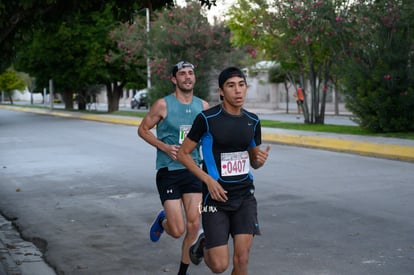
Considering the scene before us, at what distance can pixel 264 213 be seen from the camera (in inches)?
344

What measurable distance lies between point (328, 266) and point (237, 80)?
212cm

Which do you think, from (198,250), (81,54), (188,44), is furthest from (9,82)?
(198,250)

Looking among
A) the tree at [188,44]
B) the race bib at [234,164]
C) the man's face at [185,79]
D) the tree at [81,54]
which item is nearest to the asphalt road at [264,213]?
the race bib at [234,164]

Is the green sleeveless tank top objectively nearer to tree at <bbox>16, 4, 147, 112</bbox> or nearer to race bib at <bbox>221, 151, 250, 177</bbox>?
race bib at <bbox>221, 151, 250, 177</bbox>

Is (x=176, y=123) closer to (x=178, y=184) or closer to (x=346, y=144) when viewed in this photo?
(x=178, y=184)

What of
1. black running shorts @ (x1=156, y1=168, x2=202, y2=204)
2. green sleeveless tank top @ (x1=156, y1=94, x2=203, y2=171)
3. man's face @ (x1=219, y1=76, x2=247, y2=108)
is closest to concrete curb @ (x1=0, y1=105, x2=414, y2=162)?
green sleeveless tank top @ (x1=156, y1=94, x2=203, y2=171)

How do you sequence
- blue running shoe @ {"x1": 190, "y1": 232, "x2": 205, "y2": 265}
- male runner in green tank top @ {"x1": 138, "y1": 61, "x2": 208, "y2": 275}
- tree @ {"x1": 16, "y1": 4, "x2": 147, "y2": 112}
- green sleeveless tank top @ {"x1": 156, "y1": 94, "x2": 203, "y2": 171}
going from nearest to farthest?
blue running shoe @ {"x1": 190, "y1": 232, "x2": 205, "y2": 265}
male runner in green tank top @ {"x1": 138, "y1": 61, "x2": 208, "y2": 275}
green sleeveless tank top @ {"x1": 156, "y1": 94, "x2": 203, "y2": 171}
tree @ {"x1": 16, "y1": 4, "x2": 147, "y2": 112}

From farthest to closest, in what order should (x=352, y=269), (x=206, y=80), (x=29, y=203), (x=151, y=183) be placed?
(x=206, y=80) → (x=151, y=183) → (x=29, y=203) → (x=352, y=269)

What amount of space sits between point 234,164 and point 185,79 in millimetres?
1401

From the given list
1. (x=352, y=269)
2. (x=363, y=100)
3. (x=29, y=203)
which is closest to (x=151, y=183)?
(x=29, y=203)

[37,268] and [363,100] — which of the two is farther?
[363,100]

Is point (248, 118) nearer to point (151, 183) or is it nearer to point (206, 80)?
point (151, 183)

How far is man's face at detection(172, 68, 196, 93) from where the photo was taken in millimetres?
6004

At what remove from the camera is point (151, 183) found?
1166 cm
